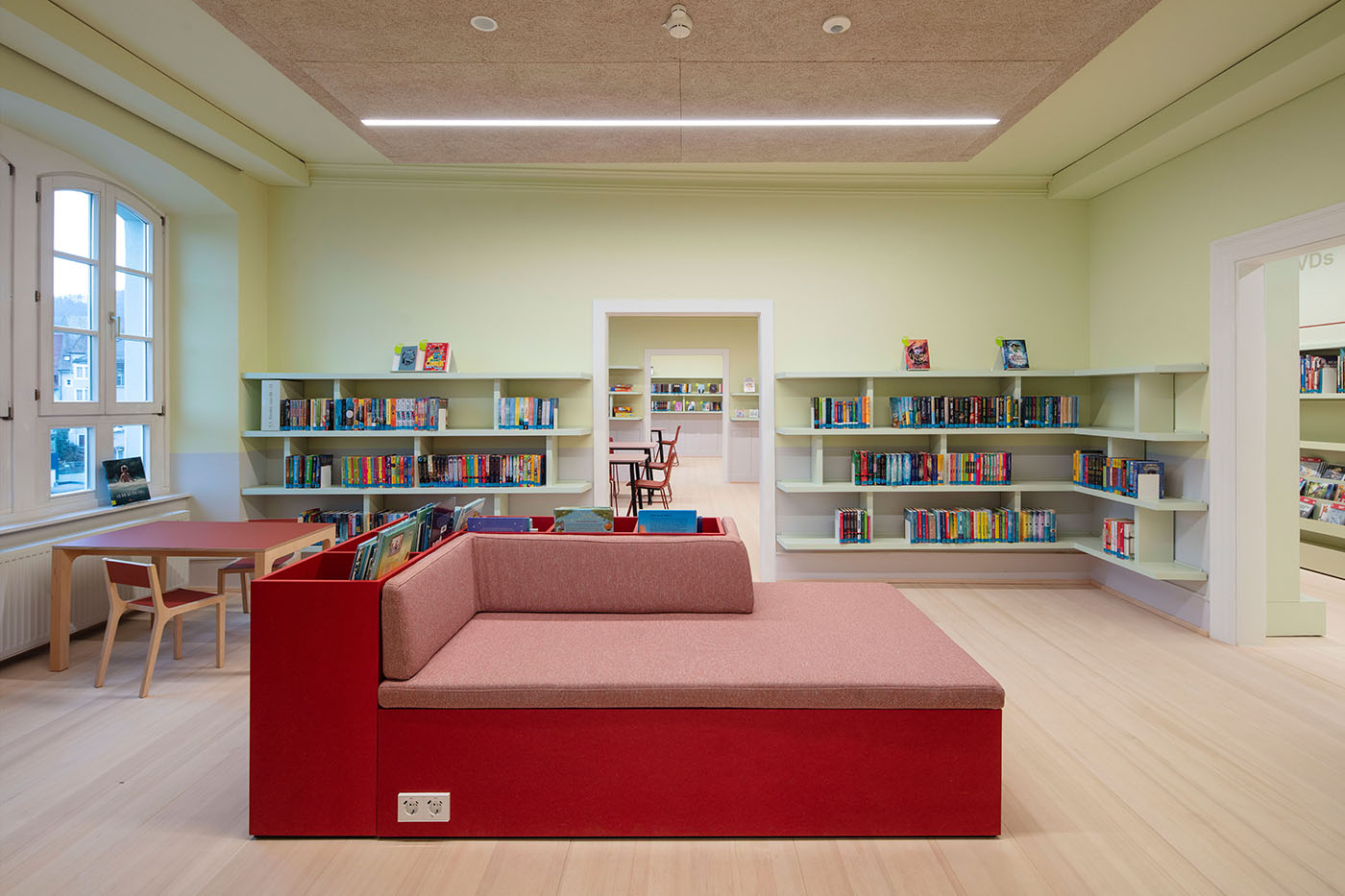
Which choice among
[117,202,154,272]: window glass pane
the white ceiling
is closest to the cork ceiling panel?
the white ceiling

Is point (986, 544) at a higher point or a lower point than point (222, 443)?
lower

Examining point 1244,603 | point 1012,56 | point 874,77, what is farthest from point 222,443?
point 1244,603

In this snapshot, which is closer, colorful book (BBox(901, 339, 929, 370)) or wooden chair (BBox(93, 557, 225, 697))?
wooden chair (BBox(93, 557, 225, 697))

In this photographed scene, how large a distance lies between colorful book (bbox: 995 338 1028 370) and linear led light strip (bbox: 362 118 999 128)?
7.90 ft

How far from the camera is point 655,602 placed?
2.98 m

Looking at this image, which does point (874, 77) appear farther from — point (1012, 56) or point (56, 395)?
point (56, 395)

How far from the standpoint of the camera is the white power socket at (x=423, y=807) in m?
2.24

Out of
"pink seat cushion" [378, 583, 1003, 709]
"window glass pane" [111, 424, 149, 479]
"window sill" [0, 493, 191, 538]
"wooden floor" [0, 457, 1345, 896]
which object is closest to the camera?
"wooden floor" [0, 457, 1345, 896]

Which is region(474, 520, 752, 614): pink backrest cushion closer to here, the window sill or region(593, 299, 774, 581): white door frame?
region(593, 299, 774, 581): white door frame

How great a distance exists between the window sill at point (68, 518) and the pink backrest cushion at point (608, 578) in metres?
2.85

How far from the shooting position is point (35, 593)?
12.8 ft

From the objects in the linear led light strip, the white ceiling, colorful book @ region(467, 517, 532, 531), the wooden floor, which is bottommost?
the wooden floor

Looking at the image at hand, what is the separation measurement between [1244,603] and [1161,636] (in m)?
0.47

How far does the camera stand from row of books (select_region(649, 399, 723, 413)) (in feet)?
48.4
